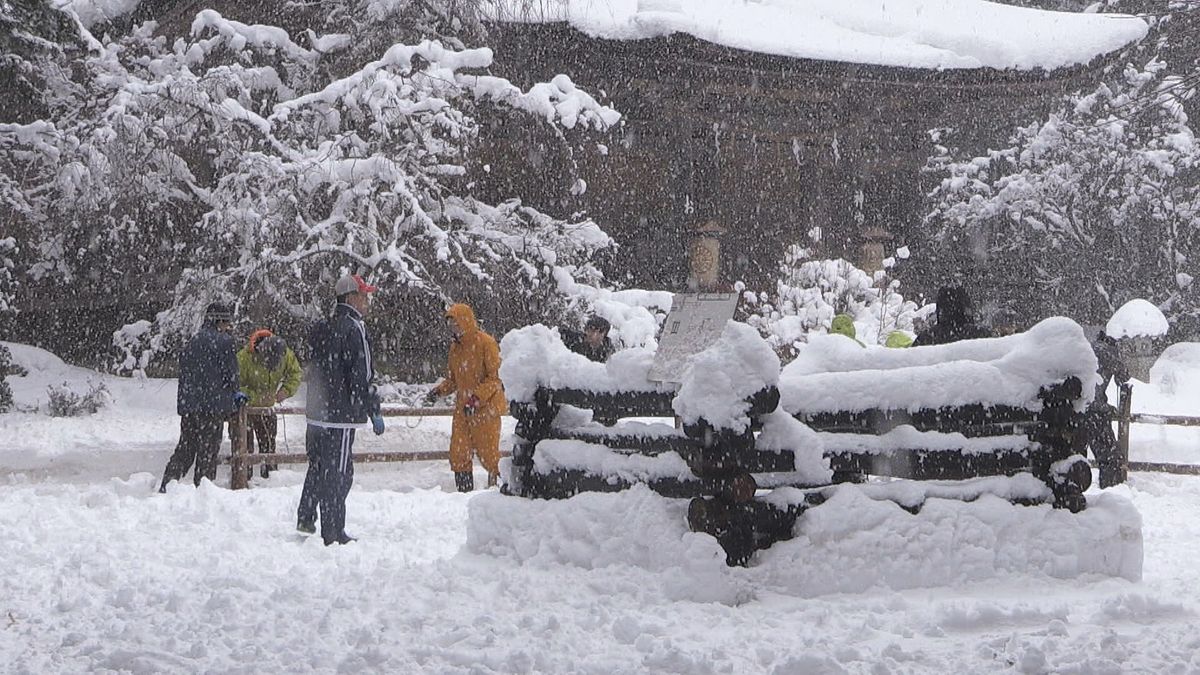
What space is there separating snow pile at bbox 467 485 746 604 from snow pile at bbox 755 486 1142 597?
331 mm

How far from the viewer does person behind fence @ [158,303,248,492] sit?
400 inches

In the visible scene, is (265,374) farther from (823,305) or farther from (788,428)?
(823,305)

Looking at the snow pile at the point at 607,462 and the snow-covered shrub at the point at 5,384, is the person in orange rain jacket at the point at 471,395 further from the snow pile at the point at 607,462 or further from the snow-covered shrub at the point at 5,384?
the snow-covered shrub at the point at 5,384

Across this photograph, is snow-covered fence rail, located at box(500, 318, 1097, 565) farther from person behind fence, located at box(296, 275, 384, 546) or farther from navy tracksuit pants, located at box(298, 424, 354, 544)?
navy tracksuit pants, located at box(298, 424, 354, 544)

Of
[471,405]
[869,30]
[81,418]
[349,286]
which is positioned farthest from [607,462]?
[869,30]

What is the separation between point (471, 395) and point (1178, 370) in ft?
41.6

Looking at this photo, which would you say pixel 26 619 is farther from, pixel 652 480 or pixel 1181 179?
pixel 1181 179

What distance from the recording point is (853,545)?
6.27 m

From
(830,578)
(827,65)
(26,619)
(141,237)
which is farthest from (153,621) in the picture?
(827,65)

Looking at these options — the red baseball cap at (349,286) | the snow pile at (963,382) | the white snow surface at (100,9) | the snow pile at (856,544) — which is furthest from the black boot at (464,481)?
the white snow surface at (100,9)

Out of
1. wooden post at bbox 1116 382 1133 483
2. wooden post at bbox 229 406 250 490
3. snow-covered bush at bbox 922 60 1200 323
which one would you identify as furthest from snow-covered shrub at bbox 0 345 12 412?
snow-covered bush at bbox 922 60 1200 323

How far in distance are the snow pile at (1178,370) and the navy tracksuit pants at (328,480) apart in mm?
14121

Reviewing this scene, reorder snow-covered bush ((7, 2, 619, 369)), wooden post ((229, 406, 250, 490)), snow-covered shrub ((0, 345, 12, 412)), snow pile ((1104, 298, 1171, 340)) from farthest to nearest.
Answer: snow pile ((1104, 298, 1171, 340)) < snow-covered shrub ((0, 345, 12, 412)) < snow-covered bush ((7, 2, 619, 369)) < wooden post ((229, 406, 250, 490))

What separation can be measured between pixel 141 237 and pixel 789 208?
9409mm
